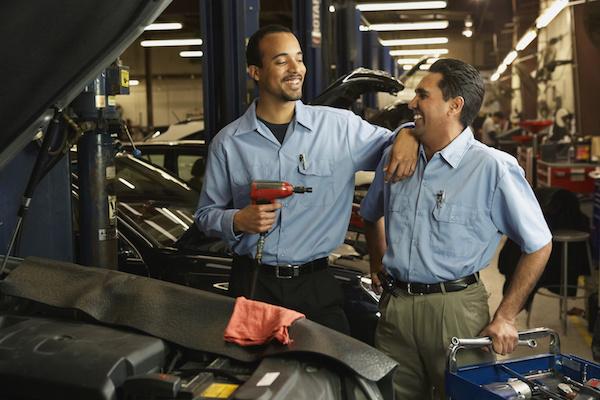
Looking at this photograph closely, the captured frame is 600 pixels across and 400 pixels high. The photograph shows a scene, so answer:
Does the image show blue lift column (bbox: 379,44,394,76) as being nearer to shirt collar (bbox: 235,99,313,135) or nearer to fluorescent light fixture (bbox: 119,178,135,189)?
fluorescent light fixture (bbox: 119,178,135,189)

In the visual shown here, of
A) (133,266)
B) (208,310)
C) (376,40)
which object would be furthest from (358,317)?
(376,40)

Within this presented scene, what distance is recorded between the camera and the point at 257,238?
9.73 ft

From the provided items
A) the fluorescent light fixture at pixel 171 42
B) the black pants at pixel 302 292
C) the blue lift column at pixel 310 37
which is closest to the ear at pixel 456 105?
the black pants at pixel 302 292

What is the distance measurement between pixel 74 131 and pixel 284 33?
922 mm

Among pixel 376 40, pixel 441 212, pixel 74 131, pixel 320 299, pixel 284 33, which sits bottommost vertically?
pixel 320 299

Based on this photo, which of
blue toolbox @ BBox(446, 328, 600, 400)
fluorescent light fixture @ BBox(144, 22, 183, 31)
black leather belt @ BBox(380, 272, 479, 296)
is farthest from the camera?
fluorescent light fixture @ BBox(144, 22, 183, 31)

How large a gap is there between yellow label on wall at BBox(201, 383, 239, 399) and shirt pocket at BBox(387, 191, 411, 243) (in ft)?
3.85

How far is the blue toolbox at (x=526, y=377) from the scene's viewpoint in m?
2.24

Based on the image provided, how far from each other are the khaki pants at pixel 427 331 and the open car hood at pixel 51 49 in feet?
4.44

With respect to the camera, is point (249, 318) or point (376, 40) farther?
point (376, 40)

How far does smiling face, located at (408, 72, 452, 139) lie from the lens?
2666 millimetres

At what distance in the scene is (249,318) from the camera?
1.94 metres

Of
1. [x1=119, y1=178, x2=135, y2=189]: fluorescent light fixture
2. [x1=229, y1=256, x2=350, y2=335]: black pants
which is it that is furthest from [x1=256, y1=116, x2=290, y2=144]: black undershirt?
[x1=119, y1=178, x2=135, y2=189]: fluorescent light fixture

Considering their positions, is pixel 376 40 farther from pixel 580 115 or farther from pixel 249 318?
pixel 249 318
